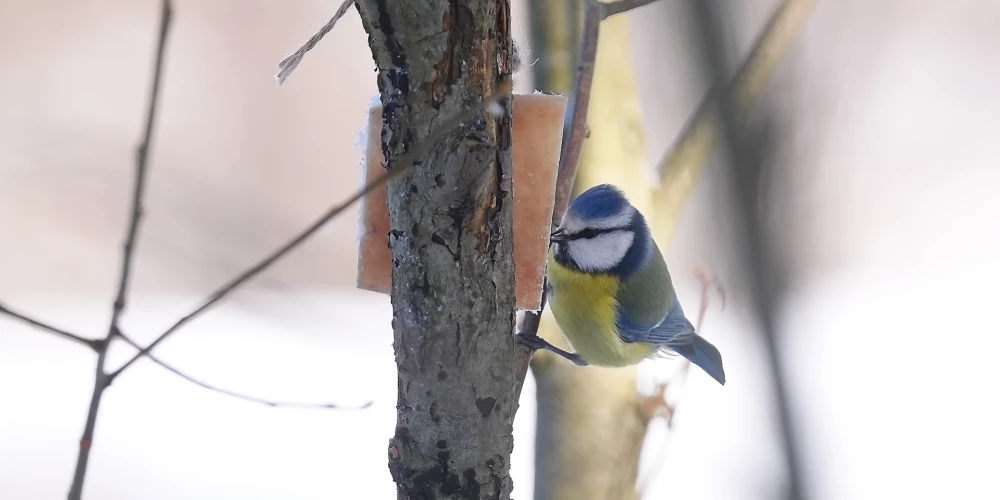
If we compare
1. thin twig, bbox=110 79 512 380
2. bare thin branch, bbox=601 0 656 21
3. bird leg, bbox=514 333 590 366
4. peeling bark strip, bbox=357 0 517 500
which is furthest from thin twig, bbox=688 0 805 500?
thin twig, bbox=110 79 512 380

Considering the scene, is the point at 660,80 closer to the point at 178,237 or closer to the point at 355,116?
the point at 355,116

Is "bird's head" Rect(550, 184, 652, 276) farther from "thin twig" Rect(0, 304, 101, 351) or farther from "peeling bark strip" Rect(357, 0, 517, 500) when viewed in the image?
"thin twig" Rect(0, 304, 101, 351)

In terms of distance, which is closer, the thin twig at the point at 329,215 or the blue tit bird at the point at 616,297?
the thin twig at the point at 329,215

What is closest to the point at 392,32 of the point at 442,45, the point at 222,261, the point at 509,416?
the point at 442,45

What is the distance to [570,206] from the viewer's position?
77 centimetres

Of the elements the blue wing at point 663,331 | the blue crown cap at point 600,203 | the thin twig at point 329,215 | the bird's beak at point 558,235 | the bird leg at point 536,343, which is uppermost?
the blue crown cap at point 600,203

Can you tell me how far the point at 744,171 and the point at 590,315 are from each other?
1.00ft

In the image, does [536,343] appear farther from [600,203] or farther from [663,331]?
[663,331]

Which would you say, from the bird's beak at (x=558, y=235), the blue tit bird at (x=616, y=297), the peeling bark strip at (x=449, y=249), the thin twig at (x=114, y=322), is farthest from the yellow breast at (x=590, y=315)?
the thin twig at (x=114, y=322)

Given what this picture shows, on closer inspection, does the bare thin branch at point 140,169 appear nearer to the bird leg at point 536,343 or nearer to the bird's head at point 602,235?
the bird leg at point 536,343

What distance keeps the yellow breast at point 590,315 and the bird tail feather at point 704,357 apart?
68mm

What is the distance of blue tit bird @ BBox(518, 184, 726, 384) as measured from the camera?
0.84 meters

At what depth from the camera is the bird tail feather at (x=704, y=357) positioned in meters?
0.96

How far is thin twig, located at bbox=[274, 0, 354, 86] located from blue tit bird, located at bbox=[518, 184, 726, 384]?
1.47 feet
